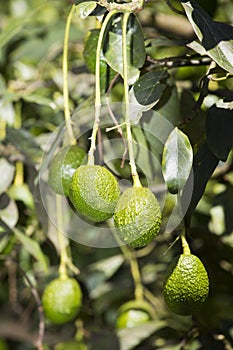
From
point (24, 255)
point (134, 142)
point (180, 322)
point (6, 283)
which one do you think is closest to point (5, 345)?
point (6, 283)

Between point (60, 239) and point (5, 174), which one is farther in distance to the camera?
point (5, 174)

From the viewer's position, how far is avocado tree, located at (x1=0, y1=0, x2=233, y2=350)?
0.82 m

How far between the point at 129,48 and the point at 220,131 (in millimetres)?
180

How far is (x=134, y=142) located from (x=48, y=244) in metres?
0.56

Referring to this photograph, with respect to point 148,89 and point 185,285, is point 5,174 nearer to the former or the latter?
point 148,89

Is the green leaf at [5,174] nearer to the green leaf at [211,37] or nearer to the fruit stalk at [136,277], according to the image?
the fruit stalk at [136,277]

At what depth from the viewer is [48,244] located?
1433mm

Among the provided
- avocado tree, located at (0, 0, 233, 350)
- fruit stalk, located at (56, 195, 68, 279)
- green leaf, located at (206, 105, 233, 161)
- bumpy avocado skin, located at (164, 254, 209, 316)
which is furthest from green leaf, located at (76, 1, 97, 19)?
fruit stalk, located at (56, 195, 68, 279)

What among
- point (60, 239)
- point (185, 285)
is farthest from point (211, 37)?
point (60, 239)

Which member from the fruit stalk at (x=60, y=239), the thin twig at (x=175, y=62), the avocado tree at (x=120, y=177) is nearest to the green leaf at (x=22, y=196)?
the avocado tree at (x=120, y=177)

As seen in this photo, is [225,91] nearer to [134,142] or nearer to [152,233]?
[134,142]

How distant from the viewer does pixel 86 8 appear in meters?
0.84

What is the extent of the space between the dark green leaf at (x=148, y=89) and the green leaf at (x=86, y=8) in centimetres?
12

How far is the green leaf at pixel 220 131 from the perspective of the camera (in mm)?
888
